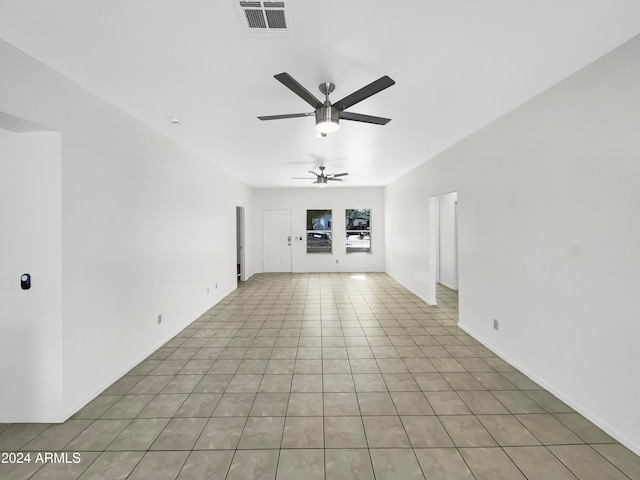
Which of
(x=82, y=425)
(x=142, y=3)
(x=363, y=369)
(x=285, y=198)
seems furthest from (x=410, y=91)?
(x=285, y=198)

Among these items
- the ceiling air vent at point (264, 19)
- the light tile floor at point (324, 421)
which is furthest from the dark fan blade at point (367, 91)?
the light tile floor at point (324, 421)

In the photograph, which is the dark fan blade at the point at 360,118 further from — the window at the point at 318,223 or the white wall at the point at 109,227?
the window at the point at 318,223

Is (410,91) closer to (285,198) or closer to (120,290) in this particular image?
(120,290)

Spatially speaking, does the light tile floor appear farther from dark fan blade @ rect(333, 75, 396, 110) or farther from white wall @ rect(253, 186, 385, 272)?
white wall @ rect(253, 186, 385, 272)

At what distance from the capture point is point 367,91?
1.83 meters

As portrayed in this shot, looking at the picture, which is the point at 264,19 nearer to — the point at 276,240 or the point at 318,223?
the point at 276,240

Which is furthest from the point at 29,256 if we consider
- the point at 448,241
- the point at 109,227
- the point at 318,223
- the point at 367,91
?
the point at 318,223

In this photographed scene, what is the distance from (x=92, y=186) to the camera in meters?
2.33

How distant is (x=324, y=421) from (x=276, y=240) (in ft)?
21.6

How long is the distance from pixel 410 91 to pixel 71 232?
2.95m

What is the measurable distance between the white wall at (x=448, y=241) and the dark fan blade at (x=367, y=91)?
482cm

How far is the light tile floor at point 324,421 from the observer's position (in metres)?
1.69

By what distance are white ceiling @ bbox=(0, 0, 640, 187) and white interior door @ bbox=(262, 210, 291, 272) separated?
17.4ft

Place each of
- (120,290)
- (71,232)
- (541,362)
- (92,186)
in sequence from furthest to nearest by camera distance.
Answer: (120,290)
(541,362)
(92,186)
(71,232)
